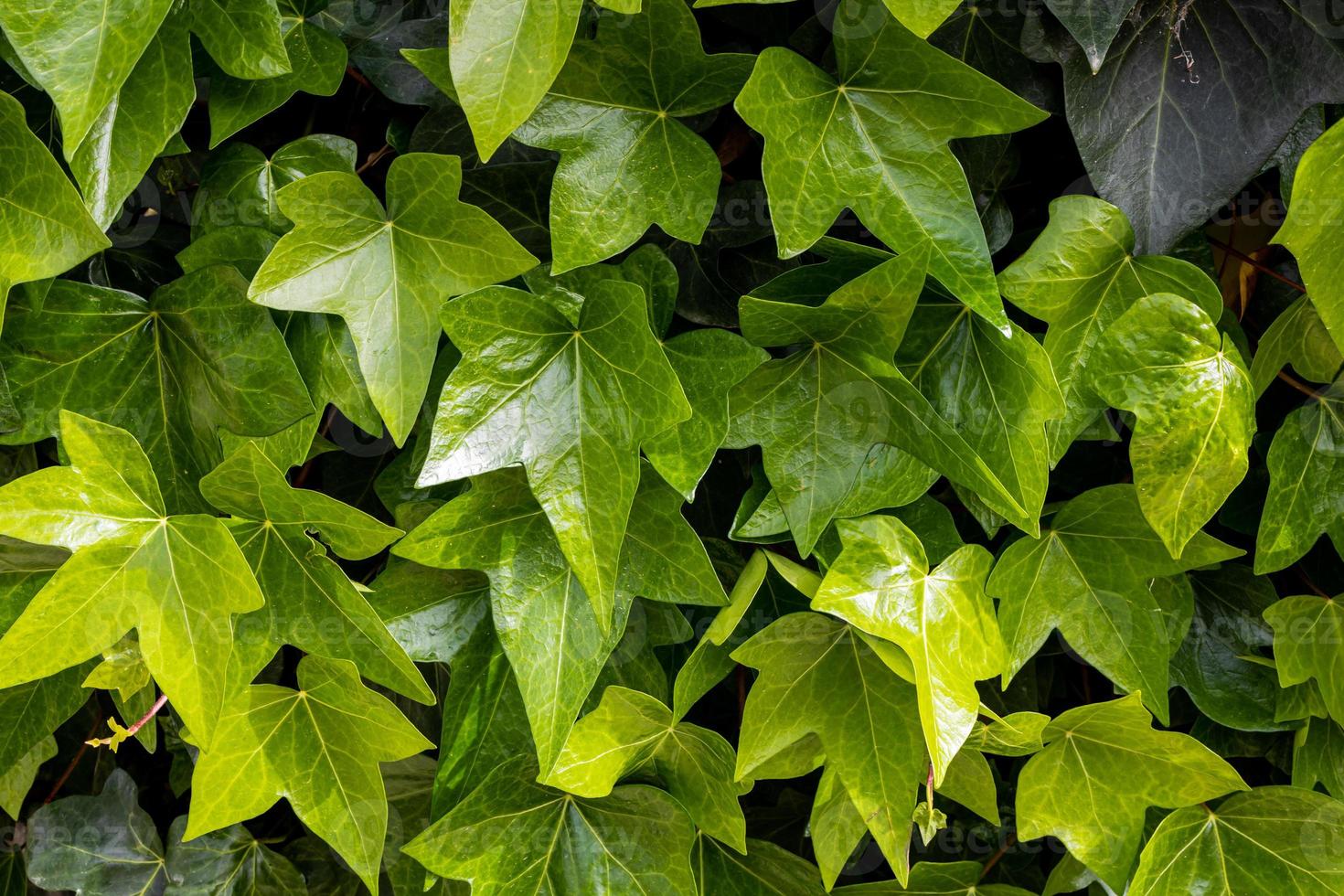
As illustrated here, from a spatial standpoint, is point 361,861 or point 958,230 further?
point 361,861

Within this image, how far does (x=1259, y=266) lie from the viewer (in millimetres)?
725

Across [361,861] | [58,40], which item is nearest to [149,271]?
[58,40]

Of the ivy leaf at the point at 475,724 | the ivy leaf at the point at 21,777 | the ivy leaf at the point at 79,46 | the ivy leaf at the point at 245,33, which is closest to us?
the ivy leaf at the point at 79,46

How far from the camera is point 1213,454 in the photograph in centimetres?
65

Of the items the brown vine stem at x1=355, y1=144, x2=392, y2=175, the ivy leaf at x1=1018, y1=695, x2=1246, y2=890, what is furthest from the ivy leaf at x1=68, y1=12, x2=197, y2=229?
the ivy leaf at x1=1018, y1=695, x2=1246, y2=890

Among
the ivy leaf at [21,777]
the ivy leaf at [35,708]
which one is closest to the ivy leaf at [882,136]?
the ivy leaf at [35,708]

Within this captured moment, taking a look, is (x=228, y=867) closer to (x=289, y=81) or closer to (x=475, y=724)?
(x=475, y=724)

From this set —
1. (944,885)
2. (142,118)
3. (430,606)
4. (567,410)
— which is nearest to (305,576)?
(430,606)

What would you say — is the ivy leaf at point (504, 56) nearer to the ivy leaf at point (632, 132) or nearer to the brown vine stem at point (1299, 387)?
the ivy leaf at point (632, 132)

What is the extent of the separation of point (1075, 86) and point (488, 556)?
1.68 feet

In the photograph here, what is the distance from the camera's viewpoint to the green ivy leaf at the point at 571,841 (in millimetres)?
746

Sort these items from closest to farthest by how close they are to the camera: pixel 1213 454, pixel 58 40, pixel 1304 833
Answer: pixel 58 40 < pixel 1213 454 < pixel 1304 833

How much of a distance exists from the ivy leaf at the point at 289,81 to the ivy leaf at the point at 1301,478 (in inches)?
28.6

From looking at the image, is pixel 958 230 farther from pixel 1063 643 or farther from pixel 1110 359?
pixel 1063 643
